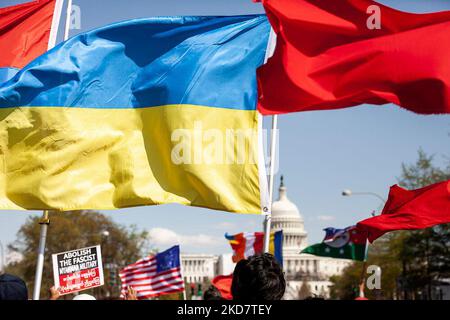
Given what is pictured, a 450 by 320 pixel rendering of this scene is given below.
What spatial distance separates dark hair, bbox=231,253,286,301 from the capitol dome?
16777 centimetres

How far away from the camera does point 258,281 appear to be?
449cm

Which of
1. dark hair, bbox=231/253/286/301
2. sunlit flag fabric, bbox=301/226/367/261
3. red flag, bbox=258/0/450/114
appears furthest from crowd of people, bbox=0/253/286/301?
sunlit flag fabric, bbox=301/226/367/261

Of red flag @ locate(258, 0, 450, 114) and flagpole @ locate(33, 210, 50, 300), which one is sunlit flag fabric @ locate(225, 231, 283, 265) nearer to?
flagpole @ locate(33, 210, 50, 300)

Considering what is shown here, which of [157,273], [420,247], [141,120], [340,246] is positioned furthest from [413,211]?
[420,247]

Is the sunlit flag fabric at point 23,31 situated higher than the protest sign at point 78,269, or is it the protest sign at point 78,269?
the sunlit flag fabric at point 23,31

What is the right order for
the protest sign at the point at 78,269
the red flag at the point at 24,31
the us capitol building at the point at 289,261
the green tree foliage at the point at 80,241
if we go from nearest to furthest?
1. the red flag at the point at 24,31
2. the protest sign at the point at 78,269
3. the green tree foliage at the point at 80,241
4. the us capitol building at the point at 289,261

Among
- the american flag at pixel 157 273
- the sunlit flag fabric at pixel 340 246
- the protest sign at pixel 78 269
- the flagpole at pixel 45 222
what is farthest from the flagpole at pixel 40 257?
the sunlit flag fabric at pixel 340 246

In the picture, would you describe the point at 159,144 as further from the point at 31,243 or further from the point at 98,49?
the point at 31,243

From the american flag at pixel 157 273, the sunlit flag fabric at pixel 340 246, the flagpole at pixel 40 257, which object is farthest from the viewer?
the sunlit flag fabric at pixel 340 246

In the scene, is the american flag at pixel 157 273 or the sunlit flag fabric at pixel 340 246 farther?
the sunlit flag fabric at pixel 340 246

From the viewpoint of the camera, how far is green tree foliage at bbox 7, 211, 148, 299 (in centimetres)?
8112

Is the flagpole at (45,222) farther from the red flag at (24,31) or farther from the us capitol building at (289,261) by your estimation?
the us capitol building at (289,261)

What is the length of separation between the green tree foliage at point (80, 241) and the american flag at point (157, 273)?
57.8 meters

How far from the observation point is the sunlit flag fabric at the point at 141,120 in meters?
9.61
